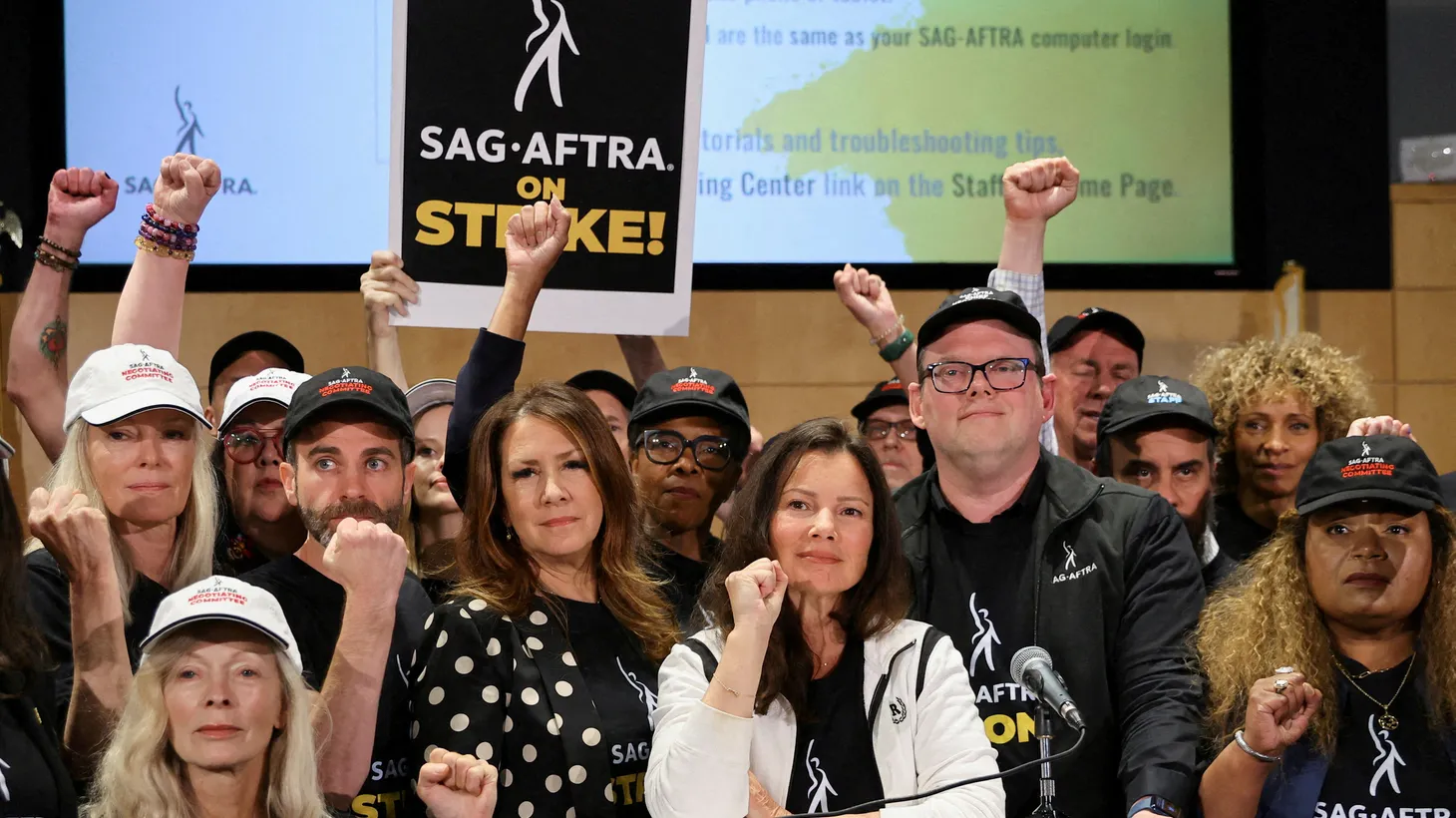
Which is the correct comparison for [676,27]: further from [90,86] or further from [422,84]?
[90,86]

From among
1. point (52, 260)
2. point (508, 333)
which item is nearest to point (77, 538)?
point (508, 333)

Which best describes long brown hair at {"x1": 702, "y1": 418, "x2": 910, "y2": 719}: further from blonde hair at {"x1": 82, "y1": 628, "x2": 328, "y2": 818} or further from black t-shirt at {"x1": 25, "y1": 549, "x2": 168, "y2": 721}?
black t-shirt at {"x1": 25, "y1": 549, "x2": 168, "y2": 721}

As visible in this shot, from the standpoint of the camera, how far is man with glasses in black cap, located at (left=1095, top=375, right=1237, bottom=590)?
146 inches

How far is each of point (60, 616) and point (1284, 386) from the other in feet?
10.0

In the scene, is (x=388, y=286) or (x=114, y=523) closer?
(x=114, y=523)

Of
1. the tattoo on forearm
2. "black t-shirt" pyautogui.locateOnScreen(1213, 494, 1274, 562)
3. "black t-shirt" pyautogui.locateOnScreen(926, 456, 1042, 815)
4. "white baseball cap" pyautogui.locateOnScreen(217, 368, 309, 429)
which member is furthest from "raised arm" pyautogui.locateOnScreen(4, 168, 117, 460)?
"black t-shirt" pyautogui.locateOnScreen(1213, 494, 1274, 562)

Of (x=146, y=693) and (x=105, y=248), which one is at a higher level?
(x=105, y=248)

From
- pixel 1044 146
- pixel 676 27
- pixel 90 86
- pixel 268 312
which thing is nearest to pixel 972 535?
pixel 676 27

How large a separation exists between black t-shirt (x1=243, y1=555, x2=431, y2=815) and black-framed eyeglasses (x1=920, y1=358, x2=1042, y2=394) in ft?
3.78

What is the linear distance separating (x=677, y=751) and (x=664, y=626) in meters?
0.49

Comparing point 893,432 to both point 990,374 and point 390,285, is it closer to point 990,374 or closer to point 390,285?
point 990,374

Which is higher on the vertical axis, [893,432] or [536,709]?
[893,432]

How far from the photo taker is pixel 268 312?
5414 mm

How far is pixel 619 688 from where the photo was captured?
2.84m
